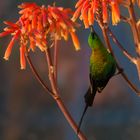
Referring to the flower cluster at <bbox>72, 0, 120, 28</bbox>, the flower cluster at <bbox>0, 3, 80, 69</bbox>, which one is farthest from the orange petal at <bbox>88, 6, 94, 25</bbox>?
the flower cluster at <bbox>0, 3, 80, 69</bbox>

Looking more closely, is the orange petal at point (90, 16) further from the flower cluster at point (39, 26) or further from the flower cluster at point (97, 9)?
the flower cluster at point (39, 26)

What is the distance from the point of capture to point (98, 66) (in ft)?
4.66

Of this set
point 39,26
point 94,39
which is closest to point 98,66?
point 94,39

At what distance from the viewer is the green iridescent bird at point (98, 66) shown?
1.40 metres

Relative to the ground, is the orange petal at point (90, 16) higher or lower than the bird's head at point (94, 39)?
higher

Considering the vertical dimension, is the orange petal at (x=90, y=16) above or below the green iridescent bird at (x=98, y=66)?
above

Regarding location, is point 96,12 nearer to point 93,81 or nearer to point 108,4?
point 108,4

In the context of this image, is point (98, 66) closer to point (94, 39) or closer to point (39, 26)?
point (94, 39)

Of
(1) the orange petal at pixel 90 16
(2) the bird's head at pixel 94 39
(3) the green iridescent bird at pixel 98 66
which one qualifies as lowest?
(3) the green iridescent bird at pixel 98 66

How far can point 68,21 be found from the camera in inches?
57.2

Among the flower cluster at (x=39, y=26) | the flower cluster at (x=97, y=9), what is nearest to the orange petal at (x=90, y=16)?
the flower cluster at (x=97, y=9)

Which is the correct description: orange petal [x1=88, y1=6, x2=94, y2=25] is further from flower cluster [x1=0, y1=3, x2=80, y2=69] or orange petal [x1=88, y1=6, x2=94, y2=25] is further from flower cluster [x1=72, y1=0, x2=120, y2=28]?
flower cluster [x1=0, y1=3, x2=80, y2=69]

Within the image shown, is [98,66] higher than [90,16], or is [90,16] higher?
[90,16]

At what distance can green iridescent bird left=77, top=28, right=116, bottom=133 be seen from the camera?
4.58 feet
